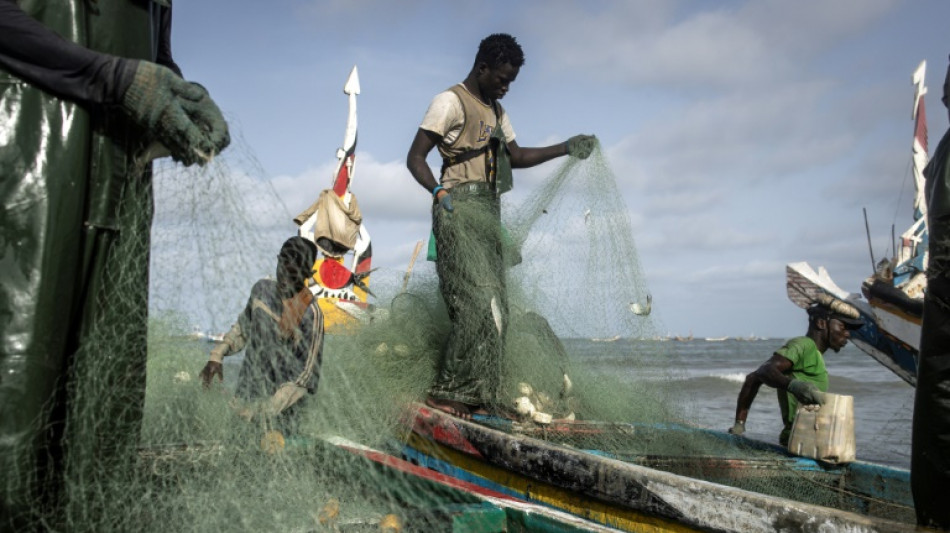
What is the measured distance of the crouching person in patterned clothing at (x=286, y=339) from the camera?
130 inches

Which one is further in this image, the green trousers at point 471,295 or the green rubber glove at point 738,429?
the green rubber glove at point 738,429

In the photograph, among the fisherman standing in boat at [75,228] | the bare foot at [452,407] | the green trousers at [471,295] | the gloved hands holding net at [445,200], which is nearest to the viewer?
the fisherman standing in boat at [75,228]

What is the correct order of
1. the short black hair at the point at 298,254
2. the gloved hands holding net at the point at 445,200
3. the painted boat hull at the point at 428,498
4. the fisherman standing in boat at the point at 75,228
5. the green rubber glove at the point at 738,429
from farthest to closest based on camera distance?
the green rubber glove at the point at 738,429 → the gloved hands holding net at the point at 445,200 → the short black hair at the point at 298,254 → the painted boat hull at the point at 428,498 → the fisherman standing in boat at the point at 75,228

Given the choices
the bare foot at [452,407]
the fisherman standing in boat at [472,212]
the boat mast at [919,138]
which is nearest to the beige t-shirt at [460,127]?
the fisherman standing in boat at [472,212]

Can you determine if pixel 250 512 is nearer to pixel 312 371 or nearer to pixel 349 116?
pixel 312 371

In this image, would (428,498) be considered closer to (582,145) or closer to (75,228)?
(75,228)

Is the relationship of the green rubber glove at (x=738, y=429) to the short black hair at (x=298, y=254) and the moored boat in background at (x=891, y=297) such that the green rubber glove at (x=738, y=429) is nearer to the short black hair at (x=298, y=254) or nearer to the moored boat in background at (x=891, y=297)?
the moored boat in background at (x=891, y=297)

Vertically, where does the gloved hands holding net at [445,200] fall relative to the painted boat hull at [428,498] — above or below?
above

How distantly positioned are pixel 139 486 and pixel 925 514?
2384mm

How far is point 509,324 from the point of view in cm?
516

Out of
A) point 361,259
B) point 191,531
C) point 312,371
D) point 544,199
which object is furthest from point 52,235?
point 361,259

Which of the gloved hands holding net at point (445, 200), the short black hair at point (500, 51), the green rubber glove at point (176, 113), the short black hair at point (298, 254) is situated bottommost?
the short black hair at point (298, 254)

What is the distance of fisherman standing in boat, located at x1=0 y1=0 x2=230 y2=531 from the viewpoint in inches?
68.1

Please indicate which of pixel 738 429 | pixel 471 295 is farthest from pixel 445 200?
pixel 738 429
